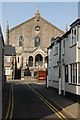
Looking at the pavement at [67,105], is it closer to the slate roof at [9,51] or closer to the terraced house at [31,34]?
the slate roof at [9,51]

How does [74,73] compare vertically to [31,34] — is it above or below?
below

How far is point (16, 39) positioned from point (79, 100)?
56755mm

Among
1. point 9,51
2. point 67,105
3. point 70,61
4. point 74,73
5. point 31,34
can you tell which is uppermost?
point 31,34

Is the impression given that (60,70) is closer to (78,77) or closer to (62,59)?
(62,59)

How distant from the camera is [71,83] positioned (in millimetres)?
20688

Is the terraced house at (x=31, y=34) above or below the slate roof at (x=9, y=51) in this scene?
above

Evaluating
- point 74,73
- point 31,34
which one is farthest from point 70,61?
point 31,34

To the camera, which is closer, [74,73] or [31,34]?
[74,73]

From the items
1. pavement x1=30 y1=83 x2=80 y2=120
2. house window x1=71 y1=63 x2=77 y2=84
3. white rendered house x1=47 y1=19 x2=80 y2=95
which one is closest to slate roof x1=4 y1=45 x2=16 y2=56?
white rendered house x1=47 y1=19 x2=80 y2=95

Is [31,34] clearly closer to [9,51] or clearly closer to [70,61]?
[9,51]

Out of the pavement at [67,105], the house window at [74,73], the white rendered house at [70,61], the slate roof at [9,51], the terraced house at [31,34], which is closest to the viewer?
the pavement at [67,105]

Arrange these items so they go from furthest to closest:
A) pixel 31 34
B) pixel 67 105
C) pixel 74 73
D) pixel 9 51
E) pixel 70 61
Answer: pixel 31 34 → pixel 9 51 → pixel 70 61 → pixel 74 73 → pixel 67 105

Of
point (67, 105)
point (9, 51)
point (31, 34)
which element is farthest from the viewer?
point (31, 34)

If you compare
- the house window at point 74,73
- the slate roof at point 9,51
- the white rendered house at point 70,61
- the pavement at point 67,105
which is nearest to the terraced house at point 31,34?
the slate roof at point 9,51
